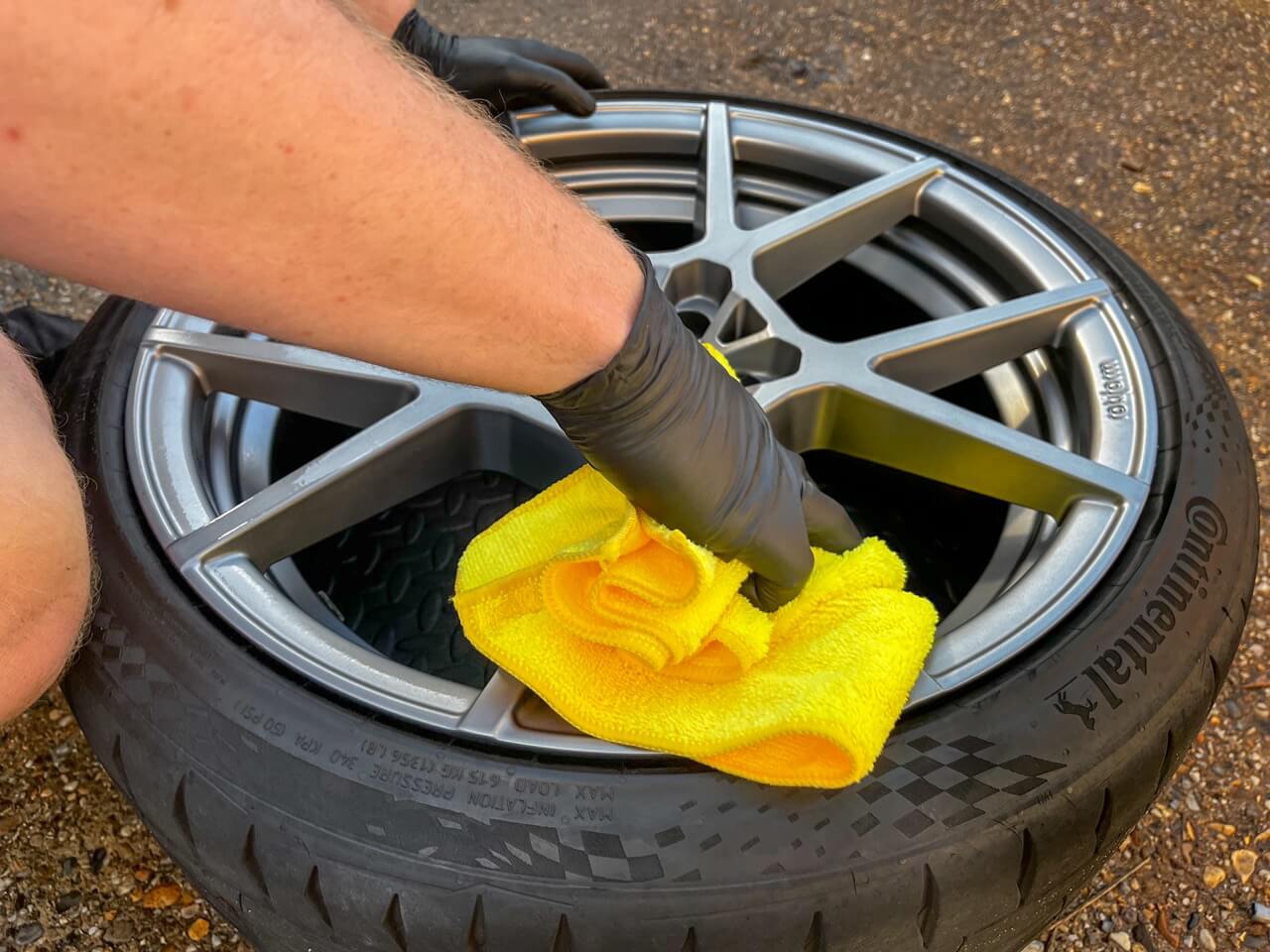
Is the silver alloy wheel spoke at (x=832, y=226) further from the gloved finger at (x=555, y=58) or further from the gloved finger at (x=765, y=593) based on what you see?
the gloved finger at (x=765, y=593)

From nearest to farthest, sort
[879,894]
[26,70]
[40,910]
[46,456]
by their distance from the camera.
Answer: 1. [26,70]
2. [879,894]
3. [46,456]
4. [40,910]

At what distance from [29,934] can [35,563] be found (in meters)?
0.55

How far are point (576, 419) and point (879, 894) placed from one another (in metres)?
0.48

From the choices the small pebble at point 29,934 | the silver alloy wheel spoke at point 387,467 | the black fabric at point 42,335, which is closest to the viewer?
the silver alloy wheel spoke at point 387,467

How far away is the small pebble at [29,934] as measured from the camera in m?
1.23

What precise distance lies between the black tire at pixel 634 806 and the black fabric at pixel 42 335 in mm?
653

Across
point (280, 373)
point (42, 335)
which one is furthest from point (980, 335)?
point (42, 335)

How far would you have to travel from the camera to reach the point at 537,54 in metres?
1.63

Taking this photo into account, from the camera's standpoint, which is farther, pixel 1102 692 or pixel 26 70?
pixel 1102 692

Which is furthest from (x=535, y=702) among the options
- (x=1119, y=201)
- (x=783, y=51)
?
(x=783, y=51)

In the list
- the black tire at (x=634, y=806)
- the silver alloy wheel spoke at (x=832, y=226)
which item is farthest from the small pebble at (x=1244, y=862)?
the silver alloy wheel spoke at (x=832, y=226)

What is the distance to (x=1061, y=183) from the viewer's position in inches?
90.6

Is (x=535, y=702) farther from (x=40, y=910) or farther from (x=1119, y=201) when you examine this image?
(x=1119, y=201)

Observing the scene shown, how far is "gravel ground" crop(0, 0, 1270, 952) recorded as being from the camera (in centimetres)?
127
